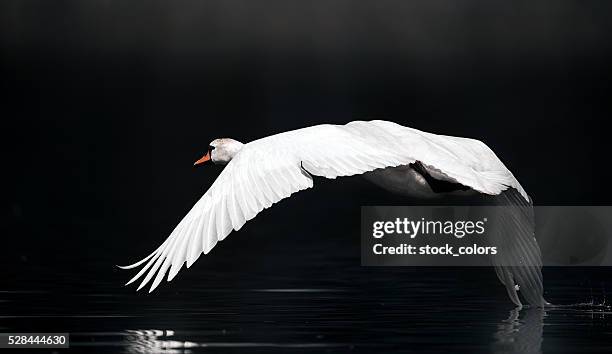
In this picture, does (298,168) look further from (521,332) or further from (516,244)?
(516,244)

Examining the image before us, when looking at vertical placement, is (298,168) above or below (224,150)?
below

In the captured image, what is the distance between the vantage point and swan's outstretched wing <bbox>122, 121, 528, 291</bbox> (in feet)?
42.1

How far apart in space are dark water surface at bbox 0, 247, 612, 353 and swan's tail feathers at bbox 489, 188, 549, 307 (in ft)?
1.16

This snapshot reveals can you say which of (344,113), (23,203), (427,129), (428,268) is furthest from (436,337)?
(344,113)

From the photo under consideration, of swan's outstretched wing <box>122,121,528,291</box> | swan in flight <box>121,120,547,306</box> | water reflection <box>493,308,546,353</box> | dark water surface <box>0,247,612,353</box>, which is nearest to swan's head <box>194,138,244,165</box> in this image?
dark water surface <box>0,247,612,353</box>

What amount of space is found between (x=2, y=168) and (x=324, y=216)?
14979mm

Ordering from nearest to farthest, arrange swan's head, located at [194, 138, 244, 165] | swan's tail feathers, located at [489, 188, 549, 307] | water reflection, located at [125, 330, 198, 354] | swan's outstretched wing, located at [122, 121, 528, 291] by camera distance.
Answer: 1. water reflection, located at [125, 330, 198, 354]
2. swan's outstretched wing, located at [122, 121, 528, 291]
3. swan's tail feathers, located at [489, 188, 549, 307]
4. swan's head, located at [194, 138, 244, 165]

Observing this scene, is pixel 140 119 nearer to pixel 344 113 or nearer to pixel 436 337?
pixel 344 113

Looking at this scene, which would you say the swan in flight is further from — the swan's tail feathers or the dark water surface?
the dark water surface

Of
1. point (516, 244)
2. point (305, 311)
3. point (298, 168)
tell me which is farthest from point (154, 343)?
point (516, 244)

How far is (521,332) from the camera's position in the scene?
44.2 ft

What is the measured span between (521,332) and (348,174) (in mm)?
1933

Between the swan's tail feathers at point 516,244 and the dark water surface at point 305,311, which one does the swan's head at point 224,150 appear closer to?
the dark water surface at point 305,311

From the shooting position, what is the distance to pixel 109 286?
18000 mm
